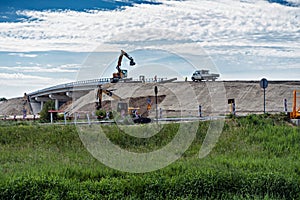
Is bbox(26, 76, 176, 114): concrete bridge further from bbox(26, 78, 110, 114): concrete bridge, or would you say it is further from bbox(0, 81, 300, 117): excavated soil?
bbox(0, 81, 300, 117): excavated soil

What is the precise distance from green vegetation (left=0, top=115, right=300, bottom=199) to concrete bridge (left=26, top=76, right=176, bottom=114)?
2538cm

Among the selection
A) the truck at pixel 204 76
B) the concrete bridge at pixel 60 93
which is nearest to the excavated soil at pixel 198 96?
the truck at pixel 204 76

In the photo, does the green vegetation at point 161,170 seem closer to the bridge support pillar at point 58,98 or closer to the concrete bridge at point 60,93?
the concrete bridge at point 60,93

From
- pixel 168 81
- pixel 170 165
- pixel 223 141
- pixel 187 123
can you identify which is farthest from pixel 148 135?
pixel 168 81

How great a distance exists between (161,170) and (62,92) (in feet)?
142

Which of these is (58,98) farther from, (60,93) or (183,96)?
(183,96)

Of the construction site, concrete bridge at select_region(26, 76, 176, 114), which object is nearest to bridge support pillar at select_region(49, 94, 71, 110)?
concrete bridge at select_region(26, 76, 176, 114)

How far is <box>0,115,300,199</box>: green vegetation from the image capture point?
11.4m

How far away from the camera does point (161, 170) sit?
41.7ft

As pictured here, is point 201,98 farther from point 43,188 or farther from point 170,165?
point 43,188

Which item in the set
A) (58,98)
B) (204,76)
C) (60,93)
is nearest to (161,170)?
(204,76)

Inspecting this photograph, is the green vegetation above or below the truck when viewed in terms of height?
below

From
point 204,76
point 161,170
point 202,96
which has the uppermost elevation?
point 204,76

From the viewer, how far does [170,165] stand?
13.2 m
